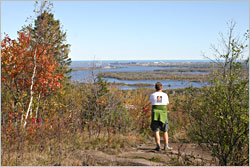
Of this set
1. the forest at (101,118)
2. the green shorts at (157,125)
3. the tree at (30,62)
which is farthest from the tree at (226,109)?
the tree at (30,62)

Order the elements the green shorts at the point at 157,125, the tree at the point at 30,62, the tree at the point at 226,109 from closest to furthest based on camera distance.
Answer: the tree at the point at 226,109 < the green shorts at the point at 157,125 < the tree at the point at 30,62

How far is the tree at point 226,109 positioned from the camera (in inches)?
188

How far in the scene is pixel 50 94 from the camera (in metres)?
9.61

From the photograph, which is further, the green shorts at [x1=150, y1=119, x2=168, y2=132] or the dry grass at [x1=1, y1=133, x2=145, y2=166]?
the green shorts at [x1=150, y1=119, x2=168, y2=132]

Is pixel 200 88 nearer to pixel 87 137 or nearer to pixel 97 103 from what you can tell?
pixel 87 137

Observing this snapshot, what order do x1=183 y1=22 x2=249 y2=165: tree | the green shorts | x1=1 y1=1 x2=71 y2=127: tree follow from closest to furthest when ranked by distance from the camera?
x1=183 y1=22 x2=249 y2=165: tree
the green shorts
x1=1 y1=1 x2=71 y2=127: tree

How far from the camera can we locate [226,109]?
190 inches

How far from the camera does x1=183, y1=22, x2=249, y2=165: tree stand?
15.7ft

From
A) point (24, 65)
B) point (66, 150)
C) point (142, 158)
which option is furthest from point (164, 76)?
point (66, 150)

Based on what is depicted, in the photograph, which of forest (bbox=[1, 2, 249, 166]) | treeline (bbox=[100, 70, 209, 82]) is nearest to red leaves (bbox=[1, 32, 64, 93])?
forest (bbox=[1, 2, 249, 166])

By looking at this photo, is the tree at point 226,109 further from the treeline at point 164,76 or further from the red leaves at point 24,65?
the red leaves at point 24,65

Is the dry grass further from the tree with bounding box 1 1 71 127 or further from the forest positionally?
the tree with bounding box 1 1 71 127

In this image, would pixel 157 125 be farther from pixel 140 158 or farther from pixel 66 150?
pixel 66 150

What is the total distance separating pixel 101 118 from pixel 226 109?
466cm
